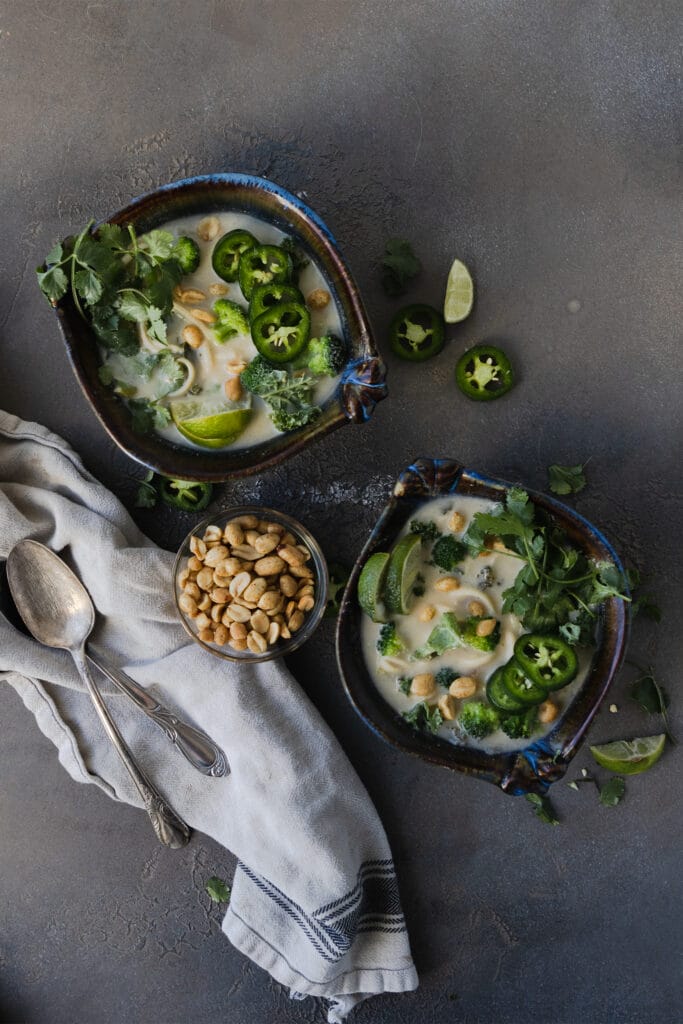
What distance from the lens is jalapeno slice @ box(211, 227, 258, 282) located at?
2822mm

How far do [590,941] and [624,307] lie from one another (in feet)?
8.03

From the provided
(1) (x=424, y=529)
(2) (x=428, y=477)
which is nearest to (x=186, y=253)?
(2) (x=428, y=477)

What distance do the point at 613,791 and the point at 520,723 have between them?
0.59m

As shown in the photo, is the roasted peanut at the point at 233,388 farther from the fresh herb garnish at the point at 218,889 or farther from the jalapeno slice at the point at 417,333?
the fresh herb garnish at the point at 218,889

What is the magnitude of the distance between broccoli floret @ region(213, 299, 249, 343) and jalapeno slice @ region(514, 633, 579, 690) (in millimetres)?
1470

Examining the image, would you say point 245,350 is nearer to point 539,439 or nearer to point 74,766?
point 539,439

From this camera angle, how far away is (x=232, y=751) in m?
3.03

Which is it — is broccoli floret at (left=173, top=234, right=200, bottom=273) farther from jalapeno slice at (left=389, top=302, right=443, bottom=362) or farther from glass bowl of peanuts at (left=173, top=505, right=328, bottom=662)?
glass bowl of peanuts at (left=173, top=505, right=328, bottom=662)

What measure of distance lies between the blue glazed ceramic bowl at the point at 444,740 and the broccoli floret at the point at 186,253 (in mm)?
1068

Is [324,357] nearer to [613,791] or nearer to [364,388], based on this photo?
[364,388]

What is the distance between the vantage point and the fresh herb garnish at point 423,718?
286cm

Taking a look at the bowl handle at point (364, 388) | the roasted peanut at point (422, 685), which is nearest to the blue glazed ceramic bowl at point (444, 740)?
the roasted peanut at point (422, 685)

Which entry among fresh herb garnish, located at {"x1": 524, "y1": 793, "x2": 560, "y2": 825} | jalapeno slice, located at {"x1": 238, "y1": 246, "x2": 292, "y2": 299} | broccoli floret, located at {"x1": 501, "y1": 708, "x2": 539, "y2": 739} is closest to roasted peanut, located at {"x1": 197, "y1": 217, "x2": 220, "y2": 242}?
jalapeno slice, located at {"x1": 238, "y1": 246, "x2": 292, "y2": 299}

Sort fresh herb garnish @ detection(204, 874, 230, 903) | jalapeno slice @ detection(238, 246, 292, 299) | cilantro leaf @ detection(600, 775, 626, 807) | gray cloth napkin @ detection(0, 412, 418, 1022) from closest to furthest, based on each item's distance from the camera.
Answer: jalapeno slice @ detection(238, 246, 292, 299), gray cloth napkin @ detection(0, 412, 418, 1022), cilantro leaf @ detection(600, 775, 626, 807), fresh herb garnish @ detection(204, 874, 230, 903)
